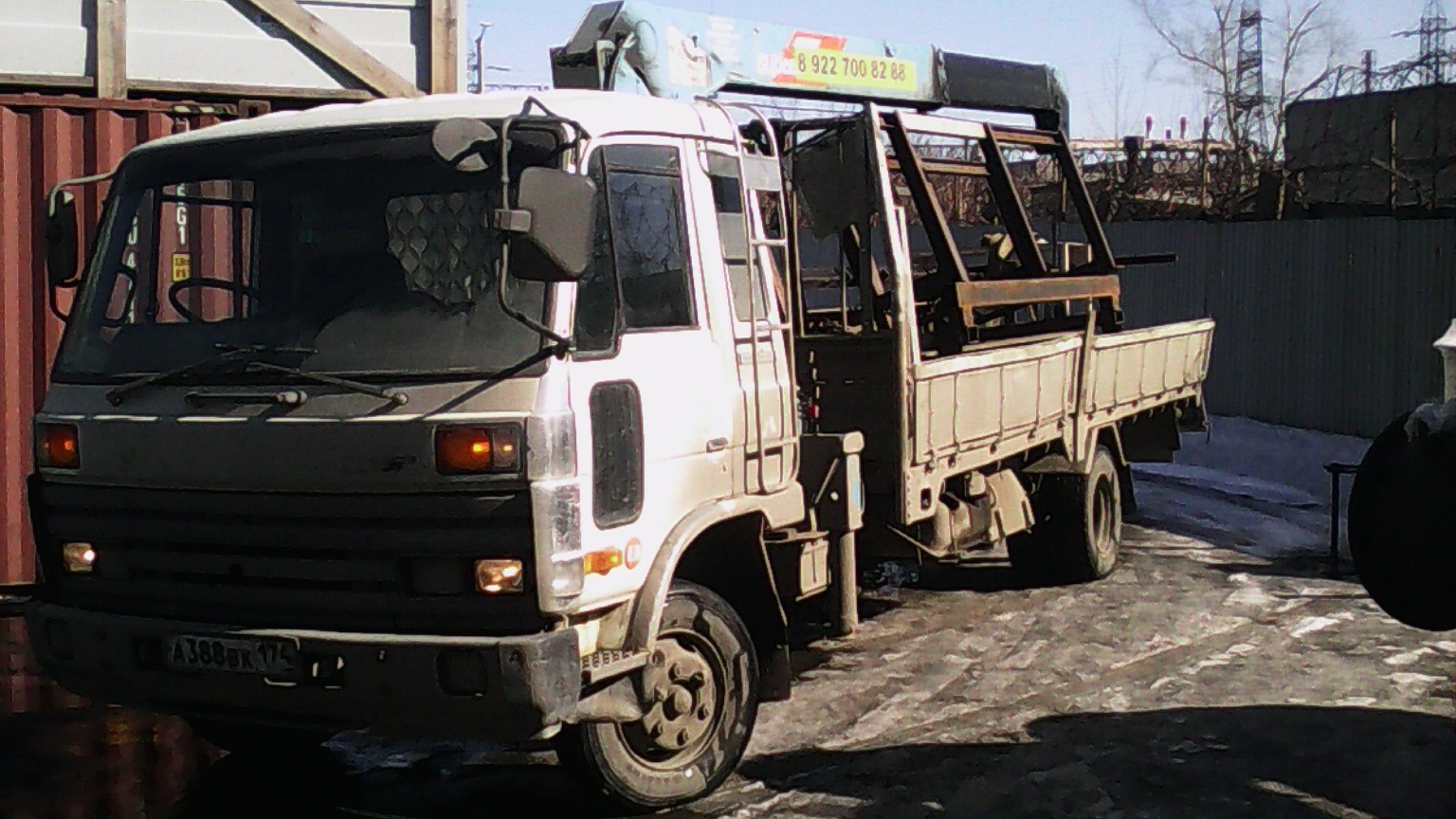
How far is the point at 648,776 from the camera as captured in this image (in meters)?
5.38

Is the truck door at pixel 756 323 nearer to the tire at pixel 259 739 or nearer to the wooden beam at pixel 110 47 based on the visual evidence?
the tire at pixel 259 739

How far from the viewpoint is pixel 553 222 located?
Answer: 4.48 meters

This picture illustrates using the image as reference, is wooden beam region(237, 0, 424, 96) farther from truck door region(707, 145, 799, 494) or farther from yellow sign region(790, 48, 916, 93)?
truck door region(707, 145, 799, 494)

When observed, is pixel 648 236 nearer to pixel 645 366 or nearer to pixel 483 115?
pixel 645 366

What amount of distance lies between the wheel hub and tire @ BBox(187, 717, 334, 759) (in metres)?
1.50

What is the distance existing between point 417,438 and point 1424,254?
39.2 ft

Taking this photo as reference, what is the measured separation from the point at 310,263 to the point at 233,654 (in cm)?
126

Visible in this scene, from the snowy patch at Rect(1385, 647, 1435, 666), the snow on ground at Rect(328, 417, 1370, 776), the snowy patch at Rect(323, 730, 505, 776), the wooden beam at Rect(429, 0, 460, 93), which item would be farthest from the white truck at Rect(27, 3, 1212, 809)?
the snow on ground at Rect(328, 417, 1370, 776)

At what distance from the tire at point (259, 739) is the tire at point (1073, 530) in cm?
484

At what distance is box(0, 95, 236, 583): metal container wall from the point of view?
29.8 ft

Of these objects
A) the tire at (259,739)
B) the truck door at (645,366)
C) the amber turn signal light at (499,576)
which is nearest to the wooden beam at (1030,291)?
the truck door at (645,366)

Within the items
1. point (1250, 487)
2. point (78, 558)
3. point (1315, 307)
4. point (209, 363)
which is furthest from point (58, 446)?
point (1315, 307)

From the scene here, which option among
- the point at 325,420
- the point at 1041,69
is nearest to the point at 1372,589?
the point at 325,420

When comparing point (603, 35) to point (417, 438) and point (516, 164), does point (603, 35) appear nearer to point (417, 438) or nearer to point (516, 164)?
point (516, 164)
